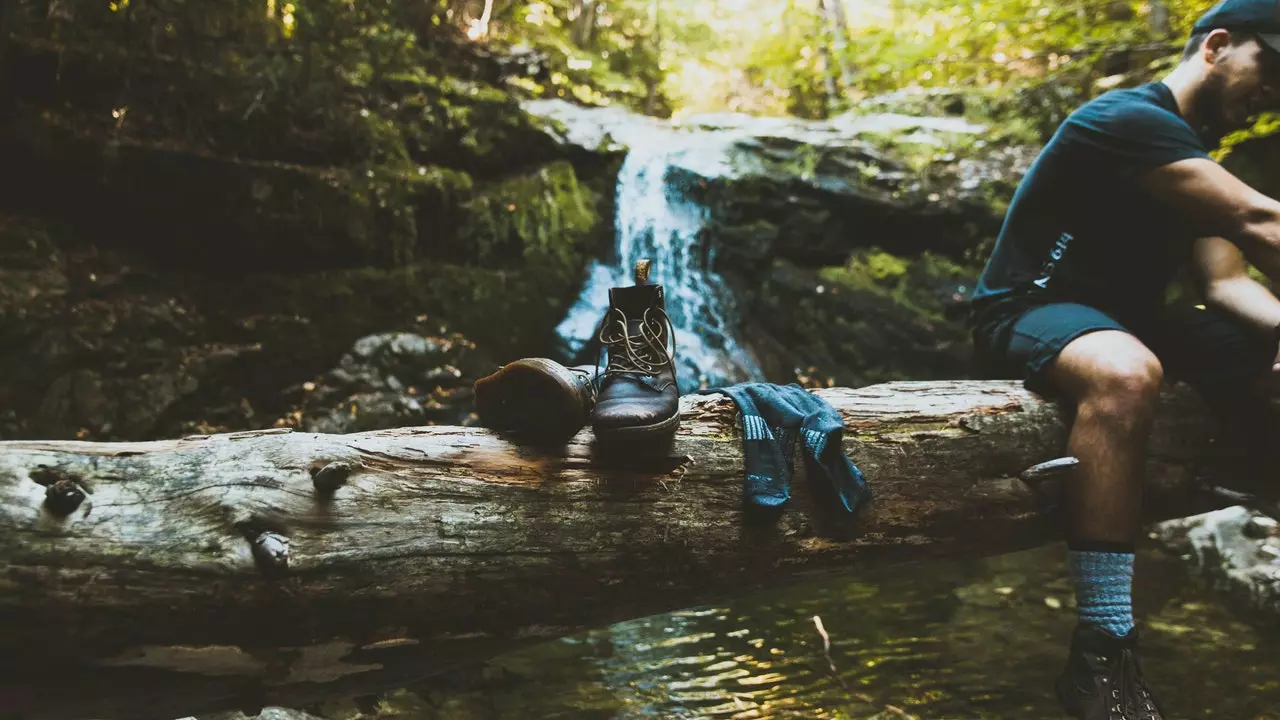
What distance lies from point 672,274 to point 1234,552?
5387mm

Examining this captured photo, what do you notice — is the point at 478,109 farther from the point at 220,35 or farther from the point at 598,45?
the point at 598,45

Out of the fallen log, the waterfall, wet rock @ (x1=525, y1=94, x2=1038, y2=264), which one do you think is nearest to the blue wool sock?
the fallen log

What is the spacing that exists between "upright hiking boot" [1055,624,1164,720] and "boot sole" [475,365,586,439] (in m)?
1.74

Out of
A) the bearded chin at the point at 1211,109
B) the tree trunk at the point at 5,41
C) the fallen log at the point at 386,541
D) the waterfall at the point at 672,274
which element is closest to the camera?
the fallen log at the point at 386,541

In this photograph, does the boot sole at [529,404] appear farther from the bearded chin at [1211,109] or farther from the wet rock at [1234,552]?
the wet rock at [1234,552]

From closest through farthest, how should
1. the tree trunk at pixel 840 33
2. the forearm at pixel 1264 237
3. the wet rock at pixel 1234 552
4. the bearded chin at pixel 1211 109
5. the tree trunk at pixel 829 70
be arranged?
the forearm at pixel 1264 237, the bearded chin at pixel 1211 109, the wet rock at pixel 1234 552, the tree trunk at pixel 840 33, the tree trunk at pixel 829 70

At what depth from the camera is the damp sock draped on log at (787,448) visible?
2219 mm

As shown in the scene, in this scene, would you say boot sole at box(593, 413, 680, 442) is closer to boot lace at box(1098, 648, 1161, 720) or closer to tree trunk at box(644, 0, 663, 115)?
boot lace at box(1098, 648, 1161, 720)

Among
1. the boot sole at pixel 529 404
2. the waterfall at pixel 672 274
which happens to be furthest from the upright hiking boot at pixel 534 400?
the waterfall at pixel 672 274

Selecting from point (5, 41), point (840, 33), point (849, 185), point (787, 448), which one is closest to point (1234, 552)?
point (787, 448)

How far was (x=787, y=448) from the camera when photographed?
7.55ft

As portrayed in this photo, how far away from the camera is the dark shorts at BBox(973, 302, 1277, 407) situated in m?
2.70

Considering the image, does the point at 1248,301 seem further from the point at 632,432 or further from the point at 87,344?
the point at 87,344

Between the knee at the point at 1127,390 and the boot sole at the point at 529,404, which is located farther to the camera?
the knee at the point at 1127,390
